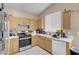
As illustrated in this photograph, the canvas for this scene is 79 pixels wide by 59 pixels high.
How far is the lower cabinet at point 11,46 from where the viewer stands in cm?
179

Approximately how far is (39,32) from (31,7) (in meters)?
0.54

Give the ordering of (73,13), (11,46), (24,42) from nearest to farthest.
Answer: (73,13), (11,46), (24,42)

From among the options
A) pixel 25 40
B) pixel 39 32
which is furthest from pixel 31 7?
pixel 25 40

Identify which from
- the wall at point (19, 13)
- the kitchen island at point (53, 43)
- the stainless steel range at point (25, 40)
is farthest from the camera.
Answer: the stainless steel range at point (25, 40)

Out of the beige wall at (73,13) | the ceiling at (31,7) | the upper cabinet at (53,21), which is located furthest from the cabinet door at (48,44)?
the ceiling at (31,7)

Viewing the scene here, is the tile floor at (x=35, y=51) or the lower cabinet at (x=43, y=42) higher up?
the lower cabinet at (x=43, y=42)

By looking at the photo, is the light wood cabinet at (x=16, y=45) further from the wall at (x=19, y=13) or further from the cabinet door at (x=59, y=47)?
A: the cabinet door at (x=59, y=47)

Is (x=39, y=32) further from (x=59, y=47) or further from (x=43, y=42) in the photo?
(x=59, y=47)

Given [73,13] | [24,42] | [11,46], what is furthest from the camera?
[24,42]

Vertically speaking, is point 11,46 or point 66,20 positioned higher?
point 66,20

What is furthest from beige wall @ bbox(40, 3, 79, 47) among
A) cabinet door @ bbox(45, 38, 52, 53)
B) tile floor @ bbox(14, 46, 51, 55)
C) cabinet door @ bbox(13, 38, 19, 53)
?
cabinet door @ bbox(13, 38, 19, 53)

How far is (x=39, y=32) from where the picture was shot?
6.31 feet

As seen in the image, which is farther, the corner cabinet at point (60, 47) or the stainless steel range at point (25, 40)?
the stainless steel range at point (25, 40)
